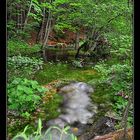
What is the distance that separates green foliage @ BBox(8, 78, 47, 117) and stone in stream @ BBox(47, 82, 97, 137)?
0.28m

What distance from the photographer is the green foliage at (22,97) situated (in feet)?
9.61

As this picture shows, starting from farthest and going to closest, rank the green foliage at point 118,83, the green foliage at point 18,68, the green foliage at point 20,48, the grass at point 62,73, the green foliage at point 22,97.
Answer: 1. the green foliage at point 20,48
2. the grass at point 62,73
3. the green foliage at point 18,68
4. the green foliage at point 22,97
5. the green foliage at point 118,83

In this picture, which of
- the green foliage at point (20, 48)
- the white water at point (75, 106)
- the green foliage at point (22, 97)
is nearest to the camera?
the green foliage at point (22, 97)

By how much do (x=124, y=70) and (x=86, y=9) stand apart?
86.4 inches

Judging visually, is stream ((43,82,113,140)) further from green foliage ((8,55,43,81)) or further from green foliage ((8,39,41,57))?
Answer: green foliage ((8,39,41,57))

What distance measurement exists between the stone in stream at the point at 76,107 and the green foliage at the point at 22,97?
28cm

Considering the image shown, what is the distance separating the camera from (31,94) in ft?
10.1

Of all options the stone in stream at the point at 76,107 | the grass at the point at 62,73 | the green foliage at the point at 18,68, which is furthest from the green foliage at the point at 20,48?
the stone in stream at the point at 76,107

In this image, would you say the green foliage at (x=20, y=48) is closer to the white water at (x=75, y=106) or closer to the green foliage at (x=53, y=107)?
the white water at (x=75, y=106)

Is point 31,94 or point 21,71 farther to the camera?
point 21,71

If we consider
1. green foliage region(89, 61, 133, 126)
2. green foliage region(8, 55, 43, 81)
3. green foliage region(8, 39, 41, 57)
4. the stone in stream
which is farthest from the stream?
green foliage region(8, 39, 41, 57)
